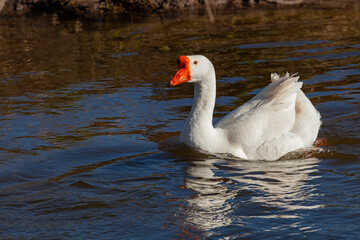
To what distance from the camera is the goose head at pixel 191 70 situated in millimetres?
7383

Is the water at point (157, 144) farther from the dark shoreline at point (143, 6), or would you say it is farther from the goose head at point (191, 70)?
the dark shoreline at point (143, 6)

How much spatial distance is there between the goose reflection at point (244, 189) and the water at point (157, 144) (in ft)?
0.07

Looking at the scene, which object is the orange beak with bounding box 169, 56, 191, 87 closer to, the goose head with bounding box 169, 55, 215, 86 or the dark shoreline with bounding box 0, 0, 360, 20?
the goose head with bounding box 169, 55, 215, 86

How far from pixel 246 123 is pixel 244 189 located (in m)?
1.41

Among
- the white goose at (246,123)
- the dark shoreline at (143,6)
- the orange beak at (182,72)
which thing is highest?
the dark shoreline at (143,6)

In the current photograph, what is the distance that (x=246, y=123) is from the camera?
7.55m

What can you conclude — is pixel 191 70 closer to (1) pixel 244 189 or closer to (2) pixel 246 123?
(2) pixel 246 123

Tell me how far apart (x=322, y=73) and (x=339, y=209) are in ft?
19.9

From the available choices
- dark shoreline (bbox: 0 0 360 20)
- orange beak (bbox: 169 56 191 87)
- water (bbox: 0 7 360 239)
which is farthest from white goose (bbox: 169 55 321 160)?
dark shoreline (bbox: 0 0 360 20)

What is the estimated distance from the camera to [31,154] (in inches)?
305

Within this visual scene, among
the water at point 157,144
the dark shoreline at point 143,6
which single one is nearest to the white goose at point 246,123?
the water at point 157,144

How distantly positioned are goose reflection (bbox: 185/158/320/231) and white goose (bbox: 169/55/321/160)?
22cm

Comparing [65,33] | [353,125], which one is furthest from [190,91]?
[65,33]

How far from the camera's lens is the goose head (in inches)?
291
